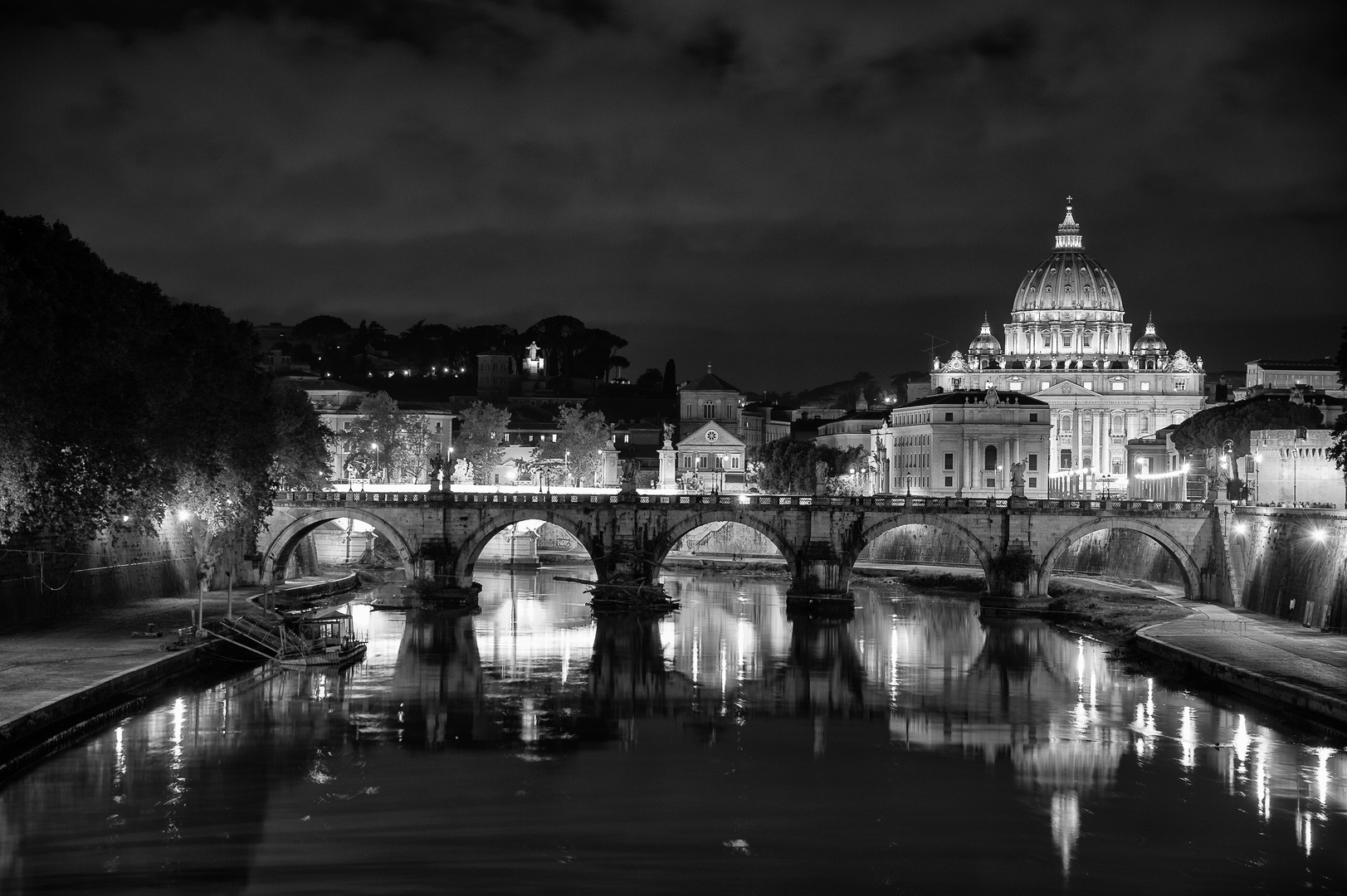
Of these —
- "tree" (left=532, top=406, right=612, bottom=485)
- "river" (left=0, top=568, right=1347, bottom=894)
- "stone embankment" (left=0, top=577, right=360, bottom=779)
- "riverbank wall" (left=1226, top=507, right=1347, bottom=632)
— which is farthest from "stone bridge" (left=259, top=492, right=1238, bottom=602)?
"tree" (left=532, top=406, right=612, bottom=485)

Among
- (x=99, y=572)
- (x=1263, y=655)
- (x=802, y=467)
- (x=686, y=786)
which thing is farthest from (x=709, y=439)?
(x=686, y=786)

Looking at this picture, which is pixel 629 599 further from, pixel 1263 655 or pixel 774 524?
pixel 1263 655

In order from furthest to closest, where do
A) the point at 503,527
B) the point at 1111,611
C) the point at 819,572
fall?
the point at 503,527, the point at 819,572, the point at 1111,611

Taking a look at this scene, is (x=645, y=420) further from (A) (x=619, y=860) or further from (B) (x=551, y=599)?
(A) (x=619, y=860)

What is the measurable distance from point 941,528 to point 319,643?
1058 inches

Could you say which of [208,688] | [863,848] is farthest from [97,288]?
[863,848]

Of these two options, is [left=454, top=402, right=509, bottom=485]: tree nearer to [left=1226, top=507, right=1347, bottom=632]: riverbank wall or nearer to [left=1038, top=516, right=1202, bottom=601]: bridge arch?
[left=1038, top=516, right=1202, bottom=601]: bridge arch

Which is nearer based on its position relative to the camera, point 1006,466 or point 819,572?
point 819,572

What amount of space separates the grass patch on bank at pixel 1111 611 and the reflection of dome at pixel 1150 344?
105 metres

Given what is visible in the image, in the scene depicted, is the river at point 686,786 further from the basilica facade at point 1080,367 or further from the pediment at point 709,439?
the basilica facade at point 1080,367

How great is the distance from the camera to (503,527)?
207 ft

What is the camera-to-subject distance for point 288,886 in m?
24.0

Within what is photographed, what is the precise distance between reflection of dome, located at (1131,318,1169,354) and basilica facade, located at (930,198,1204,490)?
0.29 ft

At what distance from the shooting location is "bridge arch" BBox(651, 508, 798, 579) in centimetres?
6228
